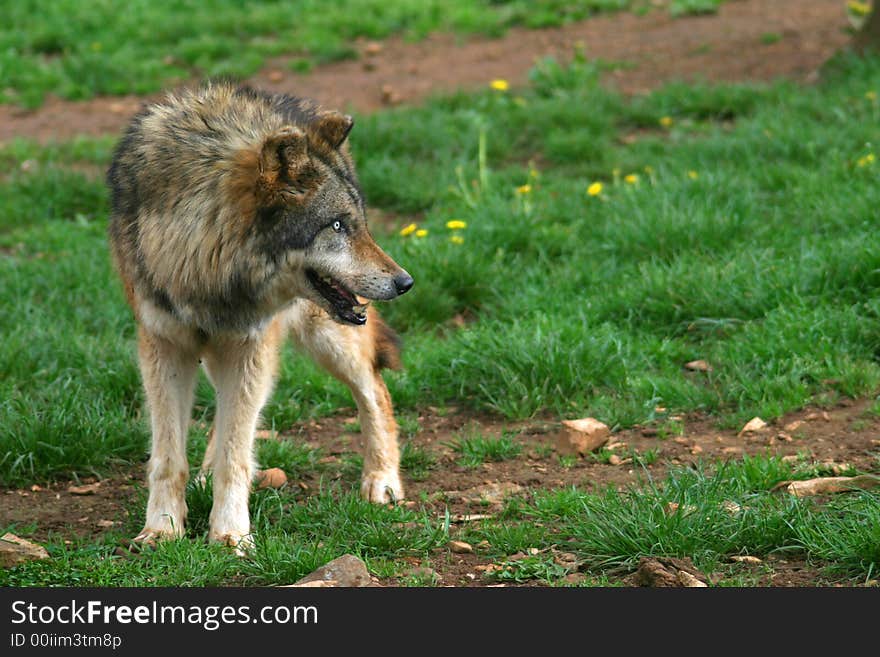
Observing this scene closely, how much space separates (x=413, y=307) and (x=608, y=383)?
5.07 ft

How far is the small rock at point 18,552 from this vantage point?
4.52m

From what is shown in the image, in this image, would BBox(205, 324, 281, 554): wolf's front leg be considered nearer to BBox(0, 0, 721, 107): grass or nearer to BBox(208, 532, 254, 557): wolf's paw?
BBox(208, 532, 254, 557): wolf's paw

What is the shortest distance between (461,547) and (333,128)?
1749 mm

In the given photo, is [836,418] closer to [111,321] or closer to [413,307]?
[413,307]

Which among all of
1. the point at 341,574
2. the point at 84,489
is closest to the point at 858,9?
the point at 84,489

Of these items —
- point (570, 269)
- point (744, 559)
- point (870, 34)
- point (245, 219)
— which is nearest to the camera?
point (744, 559)

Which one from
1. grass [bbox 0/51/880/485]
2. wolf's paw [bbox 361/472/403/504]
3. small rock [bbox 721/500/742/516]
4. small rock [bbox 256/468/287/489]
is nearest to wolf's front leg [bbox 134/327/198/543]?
small rock [bbox 256/468/287/489]

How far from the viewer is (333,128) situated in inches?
197

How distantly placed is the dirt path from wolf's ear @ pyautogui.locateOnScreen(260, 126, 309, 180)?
19.7 ft

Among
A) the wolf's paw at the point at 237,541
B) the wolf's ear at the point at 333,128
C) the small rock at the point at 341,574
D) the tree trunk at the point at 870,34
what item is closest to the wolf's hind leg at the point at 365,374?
the wolf's paw at the point at 237,541

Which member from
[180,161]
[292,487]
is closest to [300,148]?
[180,161]

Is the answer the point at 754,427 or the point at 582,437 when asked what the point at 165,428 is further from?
the point at 754,427

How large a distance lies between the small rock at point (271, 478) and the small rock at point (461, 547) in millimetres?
1175

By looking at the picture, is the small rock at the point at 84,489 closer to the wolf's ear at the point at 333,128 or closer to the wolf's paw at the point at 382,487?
the wolf's paw at the point at 382,487
